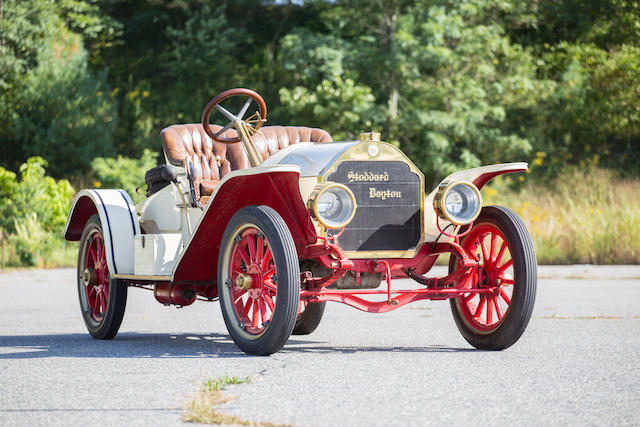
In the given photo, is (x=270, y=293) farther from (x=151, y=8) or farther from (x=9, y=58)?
(x=151, y=8)

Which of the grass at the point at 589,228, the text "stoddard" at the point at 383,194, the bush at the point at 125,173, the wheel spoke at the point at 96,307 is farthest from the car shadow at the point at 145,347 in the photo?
the bush at the point at 125,173

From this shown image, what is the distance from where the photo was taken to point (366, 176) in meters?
6.77

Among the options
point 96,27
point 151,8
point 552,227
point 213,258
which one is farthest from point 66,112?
point 213,258

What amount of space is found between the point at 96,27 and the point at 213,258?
24.4 metres

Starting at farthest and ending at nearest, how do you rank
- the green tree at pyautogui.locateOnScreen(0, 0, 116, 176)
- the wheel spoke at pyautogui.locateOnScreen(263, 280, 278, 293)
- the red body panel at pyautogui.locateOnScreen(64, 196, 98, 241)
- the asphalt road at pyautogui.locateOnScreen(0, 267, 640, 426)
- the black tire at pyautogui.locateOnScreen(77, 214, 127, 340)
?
1. the green tree at pyautogui.locateOnScreen(0, 0, 116, 176)
2. the red body panel at pyautogui.locateOnScreen(64, 196, 98, 241)
3. the black tire at pyautogui.locateOnScreen(77, 214, 127, 340)
4. the wheel spoke at pyautogui.locateOnScreen(263, 280, 278, 293)
5. the asphalt road at pyautogui.locateOnScreen(0, 267, 640, 426)

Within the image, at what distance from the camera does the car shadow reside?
6785 millimetres

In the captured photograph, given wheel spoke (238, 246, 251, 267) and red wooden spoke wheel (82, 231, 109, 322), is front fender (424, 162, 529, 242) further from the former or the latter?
red wooden spoke wheel (82, 231, 109, 322)

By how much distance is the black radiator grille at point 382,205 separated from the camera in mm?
6720

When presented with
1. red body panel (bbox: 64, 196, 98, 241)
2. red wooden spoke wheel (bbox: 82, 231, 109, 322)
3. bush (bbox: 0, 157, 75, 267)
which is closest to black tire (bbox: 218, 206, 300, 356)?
red wooden spoke wheel (bbox: 82, 231, 109, 322)

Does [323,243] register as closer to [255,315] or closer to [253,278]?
[253,278]

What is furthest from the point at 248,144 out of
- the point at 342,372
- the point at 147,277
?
the point at 342,372

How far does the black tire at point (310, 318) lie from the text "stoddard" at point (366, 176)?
1769 millimetres

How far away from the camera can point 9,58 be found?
88.5ft

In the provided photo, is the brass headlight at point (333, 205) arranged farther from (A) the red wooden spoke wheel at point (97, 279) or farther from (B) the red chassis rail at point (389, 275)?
(A) the red wooden spoke wheel at point (97, 279)
